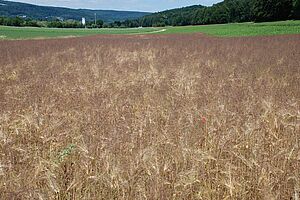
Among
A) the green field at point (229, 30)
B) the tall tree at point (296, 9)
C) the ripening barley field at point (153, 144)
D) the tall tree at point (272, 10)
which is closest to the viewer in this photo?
the ripening barley field at point (153, 144)

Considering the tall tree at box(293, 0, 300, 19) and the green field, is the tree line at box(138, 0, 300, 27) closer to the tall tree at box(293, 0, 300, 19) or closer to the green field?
the tall tree at box(293, 0, 300, 19)

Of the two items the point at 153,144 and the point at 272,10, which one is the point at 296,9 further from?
the point at 153,144

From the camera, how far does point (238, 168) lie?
3311 millimetres

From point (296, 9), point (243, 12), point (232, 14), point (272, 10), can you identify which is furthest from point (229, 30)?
point (232, 14)

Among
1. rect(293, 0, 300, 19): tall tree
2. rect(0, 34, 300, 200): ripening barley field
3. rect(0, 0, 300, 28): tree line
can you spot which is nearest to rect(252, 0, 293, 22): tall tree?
rect(0, 0, 300, 28): tree line

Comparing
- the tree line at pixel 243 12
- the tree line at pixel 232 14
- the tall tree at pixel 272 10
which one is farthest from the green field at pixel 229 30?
the tree line at pixel 232 14

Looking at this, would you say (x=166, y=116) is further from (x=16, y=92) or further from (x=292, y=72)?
(x=292, y=72)

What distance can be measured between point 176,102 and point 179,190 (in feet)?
11.8

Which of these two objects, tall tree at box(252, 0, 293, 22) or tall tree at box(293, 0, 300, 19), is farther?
tall tree at box(252, 0, 293, 22)

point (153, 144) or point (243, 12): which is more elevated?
point (243, 12)

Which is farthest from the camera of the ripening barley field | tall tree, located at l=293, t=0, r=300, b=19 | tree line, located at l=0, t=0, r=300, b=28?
tree line, located at l=0, t=0, r=300, b=28

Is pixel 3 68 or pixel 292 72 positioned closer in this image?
pixel 292 72

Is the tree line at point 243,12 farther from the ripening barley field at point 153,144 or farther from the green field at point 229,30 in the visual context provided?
the ripening barley field at point 153,144

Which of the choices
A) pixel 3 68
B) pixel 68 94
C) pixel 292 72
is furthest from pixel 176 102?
pixel 3 68
